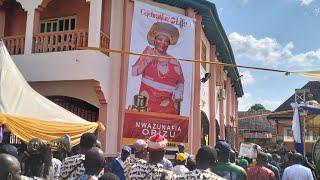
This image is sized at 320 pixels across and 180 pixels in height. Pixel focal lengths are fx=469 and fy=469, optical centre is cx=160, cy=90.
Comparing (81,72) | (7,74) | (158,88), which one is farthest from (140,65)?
(7,74)

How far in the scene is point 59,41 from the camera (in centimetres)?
1299

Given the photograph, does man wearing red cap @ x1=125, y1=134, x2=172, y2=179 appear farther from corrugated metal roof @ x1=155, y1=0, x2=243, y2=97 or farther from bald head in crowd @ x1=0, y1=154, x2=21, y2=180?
corrugated metal roof @ x1=155, y1=0, x2=243, y2=97

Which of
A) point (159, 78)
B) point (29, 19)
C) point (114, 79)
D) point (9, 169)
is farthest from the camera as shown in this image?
point (159, 78)

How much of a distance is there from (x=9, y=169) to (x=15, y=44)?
37.6 feet

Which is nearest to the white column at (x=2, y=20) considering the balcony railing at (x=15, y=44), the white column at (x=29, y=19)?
the balcony railing at (x=15, y=44)

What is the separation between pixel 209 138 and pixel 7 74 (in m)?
9.58

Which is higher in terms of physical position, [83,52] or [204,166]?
[83,52]

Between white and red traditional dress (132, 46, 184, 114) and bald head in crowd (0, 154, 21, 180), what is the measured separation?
10340mm

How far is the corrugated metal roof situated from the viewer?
1475 centimetres

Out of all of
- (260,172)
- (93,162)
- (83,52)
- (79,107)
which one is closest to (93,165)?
(93,162)

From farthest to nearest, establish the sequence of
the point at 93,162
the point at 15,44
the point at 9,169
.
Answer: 1. the point at 15,44
2. the point at 93,162
3. the point at 9,169

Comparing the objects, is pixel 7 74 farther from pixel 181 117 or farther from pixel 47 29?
pixel 181 117

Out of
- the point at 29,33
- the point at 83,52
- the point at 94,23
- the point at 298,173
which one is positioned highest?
the point at 94,23

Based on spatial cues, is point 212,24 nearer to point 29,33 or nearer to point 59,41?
point 59,41
